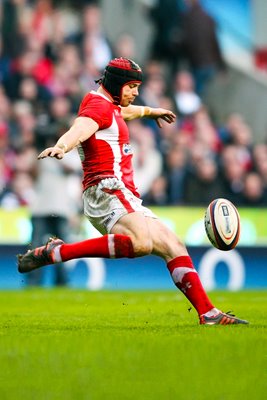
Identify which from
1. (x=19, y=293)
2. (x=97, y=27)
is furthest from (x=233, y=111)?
(x=19, y=293)

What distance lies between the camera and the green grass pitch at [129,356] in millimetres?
4824

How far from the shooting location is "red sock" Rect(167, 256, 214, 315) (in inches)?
307

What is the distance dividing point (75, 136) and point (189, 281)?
4.33 ft

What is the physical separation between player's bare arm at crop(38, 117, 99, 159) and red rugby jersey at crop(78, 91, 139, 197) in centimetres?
19

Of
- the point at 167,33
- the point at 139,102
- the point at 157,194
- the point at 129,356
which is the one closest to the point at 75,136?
the point at 129,356

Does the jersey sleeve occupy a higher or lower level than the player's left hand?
lower

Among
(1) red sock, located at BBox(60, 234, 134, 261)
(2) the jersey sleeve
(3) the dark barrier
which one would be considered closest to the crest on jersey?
(2) the jersey sleeve

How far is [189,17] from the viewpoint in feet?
64.5

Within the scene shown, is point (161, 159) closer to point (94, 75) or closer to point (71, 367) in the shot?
point (94, 75)

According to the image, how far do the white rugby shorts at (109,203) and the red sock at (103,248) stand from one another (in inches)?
8.5

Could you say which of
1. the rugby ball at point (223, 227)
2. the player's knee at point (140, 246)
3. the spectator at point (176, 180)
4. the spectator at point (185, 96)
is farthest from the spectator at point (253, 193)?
the player's knee at point (140, 246)

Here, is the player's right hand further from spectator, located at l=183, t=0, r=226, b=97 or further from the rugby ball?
spectator, located at l=183, t=0, r=226, b=97

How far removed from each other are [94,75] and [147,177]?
224 cm

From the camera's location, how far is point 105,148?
795 cm
